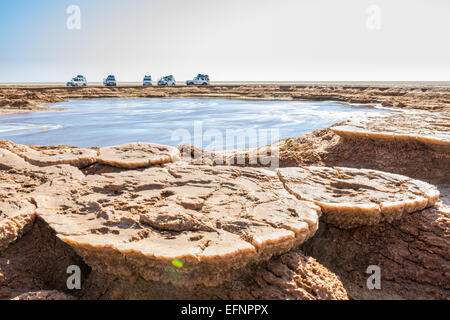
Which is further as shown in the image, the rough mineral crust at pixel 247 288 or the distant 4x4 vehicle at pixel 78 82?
the distant 4x4 vehicle at pixel 78 82

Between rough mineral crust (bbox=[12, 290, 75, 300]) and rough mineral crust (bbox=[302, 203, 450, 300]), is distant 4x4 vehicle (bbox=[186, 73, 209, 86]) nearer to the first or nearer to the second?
rough mineral crust (bbox=[302, 203, 450, 300])

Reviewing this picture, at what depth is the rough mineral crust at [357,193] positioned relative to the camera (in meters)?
2.33

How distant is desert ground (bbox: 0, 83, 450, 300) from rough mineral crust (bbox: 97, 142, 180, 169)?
0.02 m

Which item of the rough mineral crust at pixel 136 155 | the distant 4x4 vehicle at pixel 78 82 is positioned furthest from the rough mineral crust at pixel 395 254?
the distant 4x4 vehicle at pixel 78 82

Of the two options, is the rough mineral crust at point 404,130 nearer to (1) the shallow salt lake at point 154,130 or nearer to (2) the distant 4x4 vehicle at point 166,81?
(1) the shallow salt lake at point 154,130

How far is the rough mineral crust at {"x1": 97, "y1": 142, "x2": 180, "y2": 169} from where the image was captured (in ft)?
10.3

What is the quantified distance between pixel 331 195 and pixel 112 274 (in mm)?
1782

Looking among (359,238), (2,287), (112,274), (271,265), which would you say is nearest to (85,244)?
(112,274)

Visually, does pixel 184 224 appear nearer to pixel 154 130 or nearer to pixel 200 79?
pixel 154 130

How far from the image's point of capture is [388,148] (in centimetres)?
436

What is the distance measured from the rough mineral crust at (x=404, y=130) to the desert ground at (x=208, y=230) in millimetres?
942

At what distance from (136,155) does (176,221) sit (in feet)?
5.29

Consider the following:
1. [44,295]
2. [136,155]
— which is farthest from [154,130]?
[44,295]
